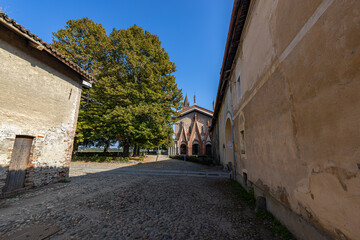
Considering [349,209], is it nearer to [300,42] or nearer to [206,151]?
[300,42]

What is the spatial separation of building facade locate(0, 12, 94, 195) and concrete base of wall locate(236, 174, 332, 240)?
8.27m

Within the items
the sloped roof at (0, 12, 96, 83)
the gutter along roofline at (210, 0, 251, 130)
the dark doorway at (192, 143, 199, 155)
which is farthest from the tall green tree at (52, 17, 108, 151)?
the dark doorway at (192, 143, 199, 155)

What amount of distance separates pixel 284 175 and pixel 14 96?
865cm

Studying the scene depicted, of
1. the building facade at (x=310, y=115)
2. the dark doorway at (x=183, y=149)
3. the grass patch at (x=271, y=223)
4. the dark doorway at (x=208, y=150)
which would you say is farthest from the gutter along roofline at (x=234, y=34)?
the dark doorway at (x=183, y=149)

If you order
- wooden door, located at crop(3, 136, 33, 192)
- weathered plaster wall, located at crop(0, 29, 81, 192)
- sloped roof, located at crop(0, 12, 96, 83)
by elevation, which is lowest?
wooden door, located at crop(3, 136, 33, 192)

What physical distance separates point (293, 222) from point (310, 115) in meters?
2.11

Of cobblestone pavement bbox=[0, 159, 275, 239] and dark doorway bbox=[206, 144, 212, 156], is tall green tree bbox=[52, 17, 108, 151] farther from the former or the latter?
dark doorway bbox=[206, 144, 212, 156]

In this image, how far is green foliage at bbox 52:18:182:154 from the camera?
45.7ft

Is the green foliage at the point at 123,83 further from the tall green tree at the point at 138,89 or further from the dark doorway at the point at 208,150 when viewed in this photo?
the dark doorway at the point at 208,150

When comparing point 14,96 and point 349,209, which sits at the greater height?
point 14,96

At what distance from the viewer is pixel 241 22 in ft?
20.7

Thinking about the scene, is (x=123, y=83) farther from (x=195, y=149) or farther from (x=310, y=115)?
(x=195, y=149)

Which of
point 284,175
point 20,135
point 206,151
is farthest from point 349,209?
point 206,151

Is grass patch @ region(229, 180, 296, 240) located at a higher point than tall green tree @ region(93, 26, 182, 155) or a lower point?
lower
